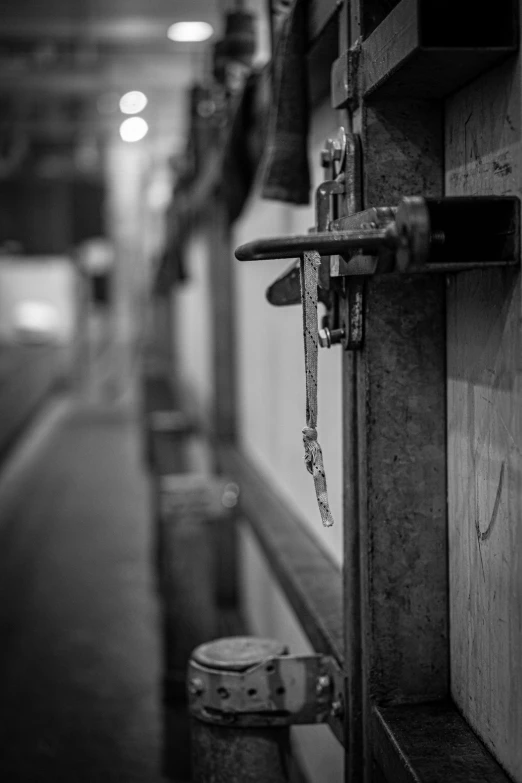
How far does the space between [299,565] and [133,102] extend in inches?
298

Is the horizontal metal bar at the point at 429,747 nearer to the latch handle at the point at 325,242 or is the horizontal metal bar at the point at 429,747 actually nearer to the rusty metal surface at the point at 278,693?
the rusty metal surface at the point at 278,693

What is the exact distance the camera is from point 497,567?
151 cm

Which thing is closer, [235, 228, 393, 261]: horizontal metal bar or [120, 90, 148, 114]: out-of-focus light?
[235, 228, 393, 261]: horizontal metal bar

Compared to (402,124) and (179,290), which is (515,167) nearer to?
(402,124)

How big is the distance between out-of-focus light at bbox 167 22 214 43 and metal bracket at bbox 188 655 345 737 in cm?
521

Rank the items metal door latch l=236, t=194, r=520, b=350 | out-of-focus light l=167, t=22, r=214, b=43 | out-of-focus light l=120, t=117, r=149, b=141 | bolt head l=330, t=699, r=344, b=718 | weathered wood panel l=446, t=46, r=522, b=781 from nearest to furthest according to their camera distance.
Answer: metal door latch l=236, t=194, r=520, b=350, weathered wood panel l=446, t=46, r=522, b=781, bolt head l=330, t=699, r=344, b=718, out-of-focus light l=167, t=22, r=214, b=43, out-of-focus light l=120, t=117, r=149, b=141

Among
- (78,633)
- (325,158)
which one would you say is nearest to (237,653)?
(325,158)

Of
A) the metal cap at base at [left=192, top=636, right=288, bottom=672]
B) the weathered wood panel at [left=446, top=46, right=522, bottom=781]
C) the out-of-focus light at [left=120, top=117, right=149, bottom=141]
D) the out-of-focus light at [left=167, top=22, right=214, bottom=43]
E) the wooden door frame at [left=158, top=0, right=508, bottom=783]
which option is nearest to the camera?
the weathered wood panel at [left=446, top=46, right=522, bottom=781]

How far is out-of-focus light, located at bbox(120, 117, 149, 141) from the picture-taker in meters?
9.95

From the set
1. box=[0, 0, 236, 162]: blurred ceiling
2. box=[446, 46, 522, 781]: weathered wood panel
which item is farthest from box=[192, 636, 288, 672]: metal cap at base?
box=[0, 0, 236, 162]: blurred ceiling

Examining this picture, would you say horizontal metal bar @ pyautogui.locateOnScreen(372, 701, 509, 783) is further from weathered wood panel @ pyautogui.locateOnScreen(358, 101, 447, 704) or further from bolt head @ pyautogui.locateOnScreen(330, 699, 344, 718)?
bolt head @ pyautogui.locateOnScreen(330, 699, 344, 718)

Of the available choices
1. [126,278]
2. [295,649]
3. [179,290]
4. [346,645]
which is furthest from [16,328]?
[346,645]

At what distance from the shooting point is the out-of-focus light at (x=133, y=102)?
9125 mm

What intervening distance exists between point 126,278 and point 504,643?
1610cm
